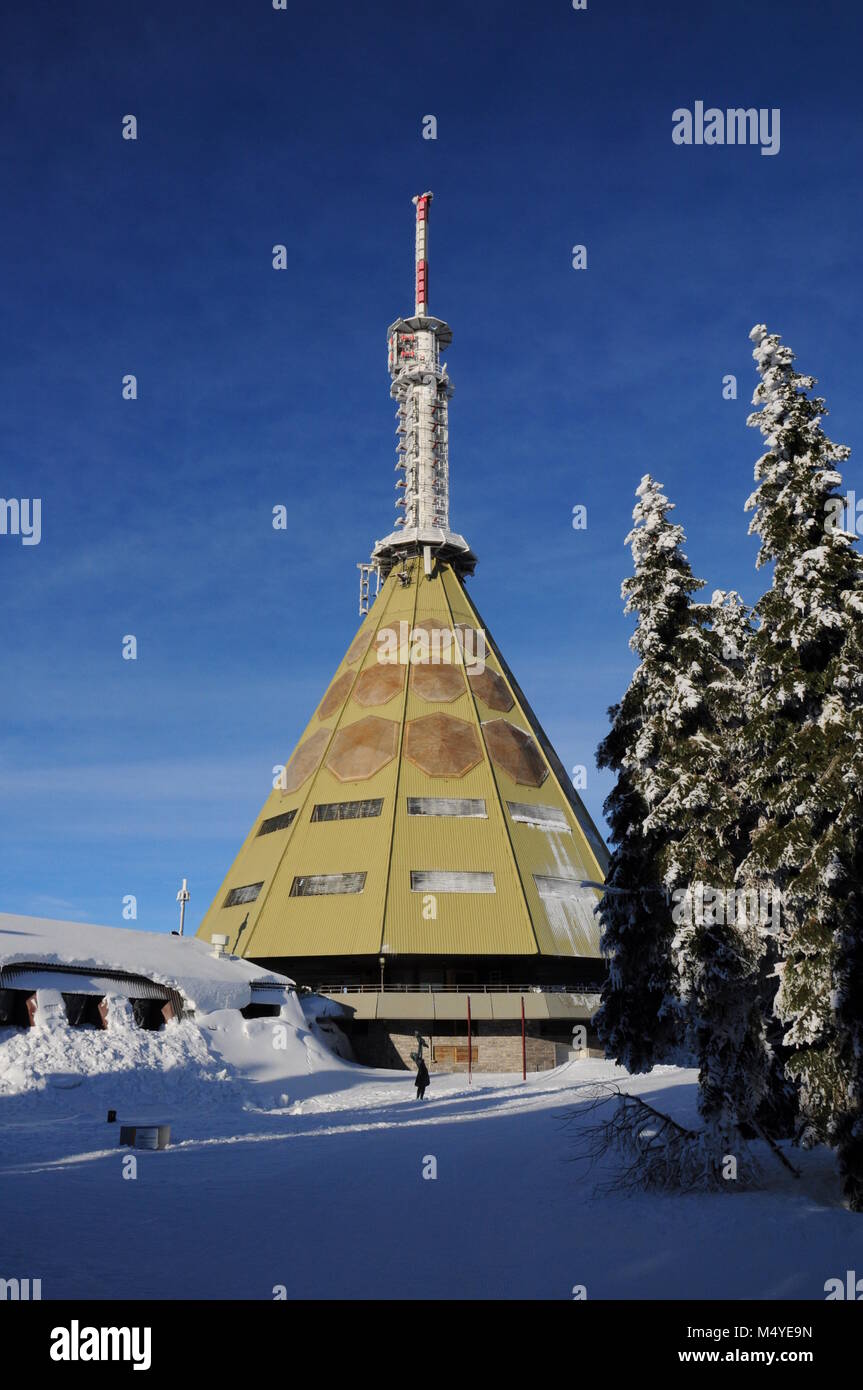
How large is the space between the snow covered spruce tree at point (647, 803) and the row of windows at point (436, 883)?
93.3 ft

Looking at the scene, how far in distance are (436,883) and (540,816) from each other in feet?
27.6

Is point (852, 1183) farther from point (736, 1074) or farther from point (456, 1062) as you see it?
point (456, 1062)

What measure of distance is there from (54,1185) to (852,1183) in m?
11.8

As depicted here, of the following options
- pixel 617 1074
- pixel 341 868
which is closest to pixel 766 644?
pixel 617 1074

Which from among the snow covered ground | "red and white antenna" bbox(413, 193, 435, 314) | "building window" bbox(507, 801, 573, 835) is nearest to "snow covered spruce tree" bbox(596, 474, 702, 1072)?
the snow covered ground

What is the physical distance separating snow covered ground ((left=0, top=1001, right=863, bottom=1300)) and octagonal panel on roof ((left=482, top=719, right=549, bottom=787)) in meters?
29.3

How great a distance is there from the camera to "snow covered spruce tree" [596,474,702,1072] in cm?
1892

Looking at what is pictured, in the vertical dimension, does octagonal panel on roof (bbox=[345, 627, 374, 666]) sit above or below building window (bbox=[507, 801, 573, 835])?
above

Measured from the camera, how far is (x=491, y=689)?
197 feet

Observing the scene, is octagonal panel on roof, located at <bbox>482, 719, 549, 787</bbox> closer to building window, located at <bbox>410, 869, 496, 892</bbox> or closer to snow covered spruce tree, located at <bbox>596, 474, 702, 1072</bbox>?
building window, located at <bbox>410, 869, 496, 892</bbox>

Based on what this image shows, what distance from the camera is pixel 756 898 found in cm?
1669

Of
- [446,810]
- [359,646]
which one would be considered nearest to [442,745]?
[446,810]

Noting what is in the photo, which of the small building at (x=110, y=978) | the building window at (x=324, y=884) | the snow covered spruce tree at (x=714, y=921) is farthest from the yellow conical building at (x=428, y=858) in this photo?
the snow covered spruce tree at (x=714, y=921)

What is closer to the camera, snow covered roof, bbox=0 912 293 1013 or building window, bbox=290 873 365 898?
snow covered roof, bbox=0 912 293 1013
